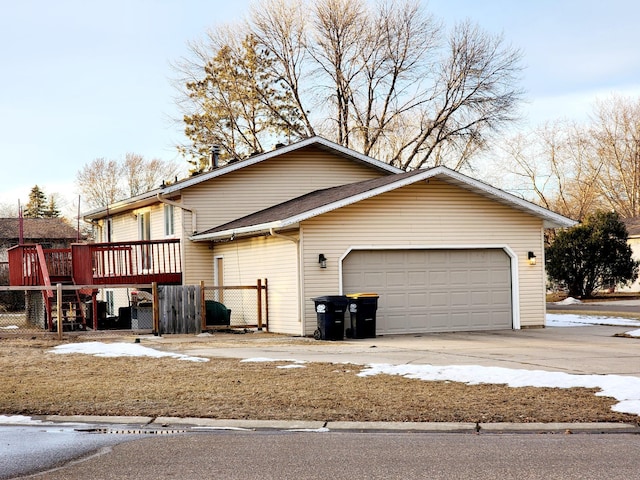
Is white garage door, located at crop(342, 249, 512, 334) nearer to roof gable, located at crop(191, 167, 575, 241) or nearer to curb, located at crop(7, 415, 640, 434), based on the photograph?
roof gable, located at crop(191, 167, 575, 241)

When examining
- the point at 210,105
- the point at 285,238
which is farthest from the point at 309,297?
the point at 210,105

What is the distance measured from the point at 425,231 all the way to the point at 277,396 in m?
11.3

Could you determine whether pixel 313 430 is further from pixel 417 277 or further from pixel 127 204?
pixel 127 204

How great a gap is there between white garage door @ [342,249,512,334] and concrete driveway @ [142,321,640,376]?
29.6 inches

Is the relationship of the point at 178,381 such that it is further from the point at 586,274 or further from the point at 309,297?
the point at 586,274

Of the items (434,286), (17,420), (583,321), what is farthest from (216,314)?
(17,420)

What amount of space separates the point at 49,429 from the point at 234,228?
537 inches

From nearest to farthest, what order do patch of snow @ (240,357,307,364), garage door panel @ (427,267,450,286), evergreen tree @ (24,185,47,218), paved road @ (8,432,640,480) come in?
1. paved road @ (8,432,640,480)
2. patch of snow @ (240,357,307,364)
3. garage door panel @ (427,267,450,286)
4. evergreen tree @ (24,185,47,218)

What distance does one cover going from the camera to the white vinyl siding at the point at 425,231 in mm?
20969

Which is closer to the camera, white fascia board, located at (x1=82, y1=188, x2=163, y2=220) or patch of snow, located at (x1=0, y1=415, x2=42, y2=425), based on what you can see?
patch of snow, located at (x1=0, y1=415, x2=42, y2=425)

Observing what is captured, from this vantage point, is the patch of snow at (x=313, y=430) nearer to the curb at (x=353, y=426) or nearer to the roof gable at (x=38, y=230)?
the curb at (x=353, y=426)

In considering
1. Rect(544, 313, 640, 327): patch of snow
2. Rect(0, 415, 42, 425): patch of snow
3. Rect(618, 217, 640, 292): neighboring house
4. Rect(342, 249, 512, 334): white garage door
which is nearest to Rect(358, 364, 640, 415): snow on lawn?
Rect(0, 415, 42, 425): patch of snow

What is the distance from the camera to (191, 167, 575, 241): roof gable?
66.9 feet

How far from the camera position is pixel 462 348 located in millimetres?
17266
